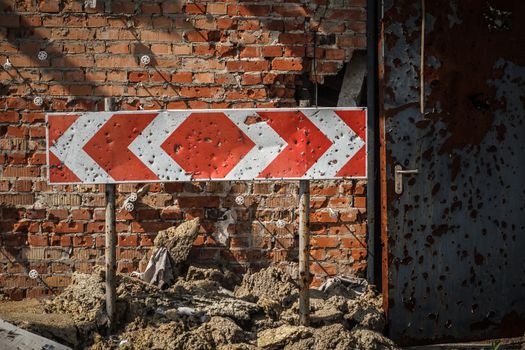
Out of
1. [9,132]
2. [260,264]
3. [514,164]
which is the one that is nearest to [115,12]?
[9,132]

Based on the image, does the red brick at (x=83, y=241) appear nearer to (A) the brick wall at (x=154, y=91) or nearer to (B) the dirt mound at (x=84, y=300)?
(A) the brick wall at (x=154, y=91)

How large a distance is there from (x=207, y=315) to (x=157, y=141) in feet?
3.68

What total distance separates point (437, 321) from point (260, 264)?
129cm

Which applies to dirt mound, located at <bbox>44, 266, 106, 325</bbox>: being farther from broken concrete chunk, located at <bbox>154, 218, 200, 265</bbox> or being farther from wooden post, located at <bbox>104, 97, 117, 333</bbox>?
broken concrete chunk, located at <bbox>154, 218, 200, 265</bbox>

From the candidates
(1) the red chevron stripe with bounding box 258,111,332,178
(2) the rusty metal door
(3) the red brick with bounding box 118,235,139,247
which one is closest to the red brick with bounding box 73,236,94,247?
(3) the red brick with bounding box 118,235,139,247

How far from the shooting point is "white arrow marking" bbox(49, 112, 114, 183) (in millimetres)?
4113

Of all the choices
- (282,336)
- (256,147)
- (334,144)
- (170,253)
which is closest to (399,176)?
(334,144)

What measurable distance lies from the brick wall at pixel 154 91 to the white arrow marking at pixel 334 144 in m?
0.74

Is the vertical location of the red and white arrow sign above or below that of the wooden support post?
above

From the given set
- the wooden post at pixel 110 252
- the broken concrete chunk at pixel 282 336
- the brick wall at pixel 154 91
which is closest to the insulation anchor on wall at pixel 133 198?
the brick wall at pixel 154 91

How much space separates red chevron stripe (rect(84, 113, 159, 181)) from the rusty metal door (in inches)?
64.9

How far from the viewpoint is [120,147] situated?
13.6 feet

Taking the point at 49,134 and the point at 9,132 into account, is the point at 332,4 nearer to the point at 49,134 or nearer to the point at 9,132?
the point at 49,134

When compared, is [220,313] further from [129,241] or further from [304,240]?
[129,241]
